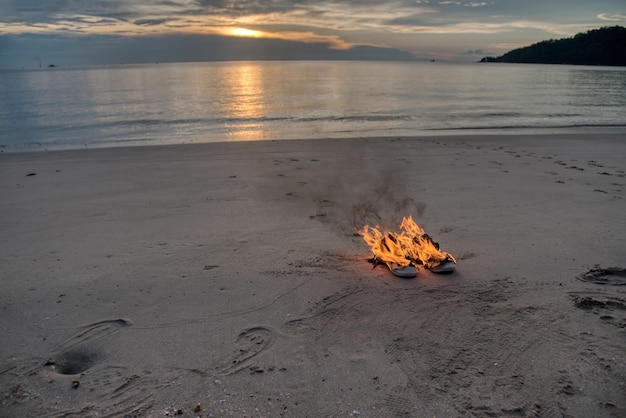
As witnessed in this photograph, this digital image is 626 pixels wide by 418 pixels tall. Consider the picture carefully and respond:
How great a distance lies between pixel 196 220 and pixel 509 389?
523 cm

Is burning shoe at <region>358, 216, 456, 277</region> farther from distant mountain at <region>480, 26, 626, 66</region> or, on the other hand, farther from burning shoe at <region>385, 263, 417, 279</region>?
distant mountain at <region>480, 26, 626, 66</region>

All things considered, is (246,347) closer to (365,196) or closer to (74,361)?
(74,361)

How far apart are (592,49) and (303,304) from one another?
18186 centimetres

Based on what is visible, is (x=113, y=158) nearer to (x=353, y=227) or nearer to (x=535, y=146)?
(x=353, y=227)

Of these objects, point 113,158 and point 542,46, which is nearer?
point 113,158

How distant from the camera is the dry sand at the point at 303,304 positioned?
3.30 meters

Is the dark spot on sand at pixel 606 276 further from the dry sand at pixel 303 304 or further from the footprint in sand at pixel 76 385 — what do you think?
the footprint in sand at pixel 76 385

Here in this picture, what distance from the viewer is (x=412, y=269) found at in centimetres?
509

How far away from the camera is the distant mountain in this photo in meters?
140

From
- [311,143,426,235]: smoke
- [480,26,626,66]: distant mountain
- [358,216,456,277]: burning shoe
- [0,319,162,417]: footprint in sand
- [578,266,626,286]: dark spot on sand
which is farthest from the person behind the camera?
[480,26,626,66]: distant mountain

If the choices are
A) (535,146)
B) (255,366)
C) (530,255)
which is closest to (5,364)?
(255,366)

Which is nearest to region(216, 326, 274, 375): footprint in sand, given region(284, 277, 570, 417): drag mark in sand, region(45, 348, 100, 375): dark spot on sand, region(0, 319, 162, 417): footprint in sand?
region(284, 277, 570, 417): drag mark in sand

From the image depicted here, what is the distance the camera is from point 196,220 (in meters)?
7.01

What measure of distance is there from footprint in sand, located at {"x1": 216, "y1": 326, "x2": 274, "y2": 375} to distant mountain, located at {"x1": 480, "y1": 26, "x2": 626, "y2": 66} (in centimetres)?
17428
